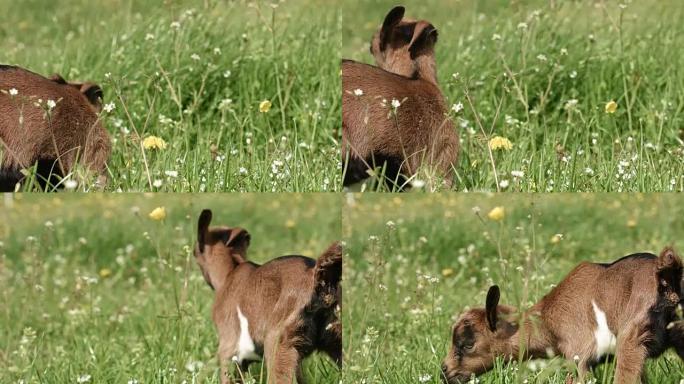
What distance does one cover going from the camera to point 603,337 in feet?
22.7

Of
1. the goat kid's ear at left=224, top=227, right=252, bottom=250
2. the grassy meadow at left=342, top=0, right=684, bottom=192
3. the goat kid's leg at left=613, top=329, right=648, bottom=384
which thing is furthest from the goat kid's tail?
the goat kid's leg at left=613, top=329, right=648, bottom=384

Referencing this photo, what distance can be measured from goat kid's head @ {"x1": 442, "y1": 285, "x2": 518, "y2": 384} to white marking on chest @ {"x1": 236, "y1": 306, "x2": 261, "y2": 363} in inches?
35.6

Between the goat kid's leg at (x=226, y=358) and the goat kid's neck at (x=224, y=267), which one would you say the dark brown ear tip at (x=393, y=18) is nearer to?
the goat kid's neck at (x=224, y=267)

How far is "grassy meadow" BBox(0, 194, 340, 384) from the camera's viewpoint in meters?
7.50

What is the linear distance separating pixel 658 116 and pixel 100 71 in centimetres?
290

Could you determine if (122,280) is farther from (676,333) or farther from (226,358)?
(676,333)

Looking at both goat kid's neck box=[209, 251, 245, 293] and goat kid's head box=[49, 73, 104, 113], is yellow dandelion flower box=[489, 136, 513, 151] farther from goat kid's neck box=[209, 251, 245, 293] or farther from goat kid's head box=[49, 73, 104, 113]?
goat kid's head box=[49, 73, 104, 113]

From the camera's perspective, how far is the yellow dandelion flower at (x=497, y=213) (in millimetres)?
7516

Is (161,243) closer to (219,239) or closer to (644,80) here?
(219,239)

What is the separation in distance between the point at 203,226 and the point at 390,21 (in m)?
1.30

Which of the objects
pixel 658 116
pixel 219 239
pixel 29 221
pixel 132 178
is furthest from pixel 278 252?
pixel 658 116

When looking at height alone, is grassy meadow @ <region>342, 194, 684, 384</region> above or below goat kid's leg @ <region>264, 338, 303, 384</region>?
above

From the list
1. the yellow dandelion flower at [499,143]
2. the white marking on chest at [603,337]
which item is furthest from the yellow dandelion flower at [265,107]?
the white marking on chest at [603,337]

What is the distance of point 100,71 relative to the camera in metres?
8.22
